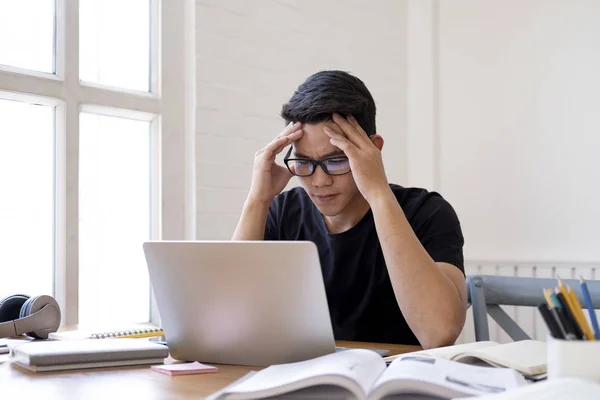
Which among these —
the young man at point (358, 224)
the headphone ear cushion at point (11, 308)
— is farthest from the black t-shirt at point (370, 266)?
the headphone ear cushion at point (11, 308)

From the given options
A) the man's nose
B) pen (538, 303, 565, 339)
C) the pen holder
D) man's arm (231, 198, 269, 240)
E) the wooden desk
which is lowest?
the wooden desk

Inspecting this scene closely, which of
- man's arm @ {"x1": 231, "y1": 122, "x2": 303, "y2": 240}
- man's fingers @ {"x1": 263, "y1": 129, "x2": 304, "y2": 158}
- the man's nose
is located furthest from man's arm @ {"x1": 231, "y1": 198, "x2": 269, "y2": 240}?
the man's nose

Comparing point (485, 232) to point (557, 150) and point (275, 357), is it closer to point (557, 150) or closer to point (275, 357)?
point (557, 150)

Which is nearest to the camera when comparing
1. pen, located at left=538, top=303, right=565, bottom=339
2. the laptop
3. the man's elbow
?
pen, located at left=538, top=303, right=565, bottom=339

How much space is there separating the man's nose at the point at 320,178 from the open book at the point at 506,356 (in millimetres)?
630

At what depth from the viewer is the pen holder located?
799mm

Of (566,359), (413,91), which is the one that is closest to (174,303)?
(566,359)

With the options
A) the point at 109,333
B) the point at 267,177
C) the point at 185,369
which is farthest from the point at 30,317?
the point at 267,177

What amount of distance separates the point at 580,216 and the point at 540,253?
0.23 meters

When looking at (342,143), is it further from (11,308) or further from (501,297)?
(11,308)

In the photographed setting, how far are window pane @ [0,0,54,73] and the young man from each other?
86 centimetres

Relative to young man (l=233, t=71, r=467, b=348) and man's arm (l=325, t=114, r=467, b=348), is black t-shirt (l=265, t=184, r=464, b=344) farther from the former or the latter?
man's arm (l=325, t=114, r=467, b=348)

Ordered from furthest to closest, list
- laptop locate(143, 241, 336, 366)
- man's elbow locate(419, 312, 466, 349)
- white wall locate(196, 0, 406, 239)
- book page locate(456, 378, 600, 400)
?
white wall locate(196, 0, 406, 239)
man's elbow locate(419, 312, 466, 349)
laptop locate(143, 241, 336, 366)
book page locate(456, 378, 600, 400)

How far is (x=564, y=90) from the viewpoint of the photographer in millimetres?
3115
